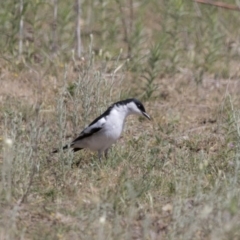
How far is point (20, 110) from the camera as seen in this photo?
920 centimetres

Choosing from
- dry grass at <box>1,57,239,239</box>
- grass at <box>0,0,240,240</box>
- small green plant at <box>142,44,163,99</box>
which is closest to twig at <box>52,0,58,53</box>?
grass at <box>0,0,240,240</box>

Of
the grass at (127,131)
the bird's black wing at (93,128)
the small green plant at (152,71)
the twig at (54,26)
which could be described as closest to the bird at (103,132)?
the bird's black wing at (93,128)

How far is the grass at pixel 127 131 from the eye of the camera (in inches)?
252

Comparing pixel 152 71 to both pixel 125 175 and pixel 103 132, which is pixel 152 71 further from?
pixel 125 175

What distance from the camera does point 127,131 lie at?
914 centimetres

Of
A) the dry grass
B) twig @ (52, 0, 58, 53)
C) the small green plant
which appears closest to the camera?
the dry grass

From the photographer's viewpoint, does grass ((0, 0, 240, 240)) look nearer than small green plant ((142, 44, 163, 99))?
Yes

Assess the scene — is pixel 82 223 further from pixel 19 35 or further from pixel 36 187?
pixel 19 35

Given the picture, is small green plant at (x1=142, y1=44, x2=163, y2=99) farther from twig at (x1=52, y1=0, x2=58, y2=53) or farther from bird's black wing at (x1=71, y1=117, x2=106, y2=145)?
bird's black wing at (x1=71, y1=117, x2=106, y2=145)

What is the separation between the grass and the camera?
640 cm

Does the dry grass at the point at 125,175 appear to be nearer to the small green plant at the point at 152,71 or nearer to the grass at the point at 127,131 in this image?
the grass at the point at 127,131

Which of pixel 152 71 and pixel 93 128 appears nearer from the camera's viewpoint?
pixel 93 128

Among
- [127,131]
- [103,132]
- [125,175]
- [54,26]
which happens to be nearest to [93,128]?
[103,132]

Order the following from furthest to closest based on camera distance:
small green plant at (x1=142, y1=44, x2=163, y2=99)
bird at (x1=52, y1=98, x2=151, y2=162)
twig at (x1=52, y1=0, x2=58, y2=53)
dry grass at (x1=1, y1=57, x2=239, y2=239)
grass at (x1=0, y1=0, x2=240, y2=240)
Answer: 1. twig at (x1=52, y1=0, x2=58, y2=53)
2. small green plant at (x1=142, y1=44, x2=163, y2=99)
3. bird at (x1=52, y1=98, x2=151, y2=162)
4. grass at (x1=0, y1=0, x2=240, y2=240)
5. dry grass at (x1=1, y1=57, x2=239, y2=239)
